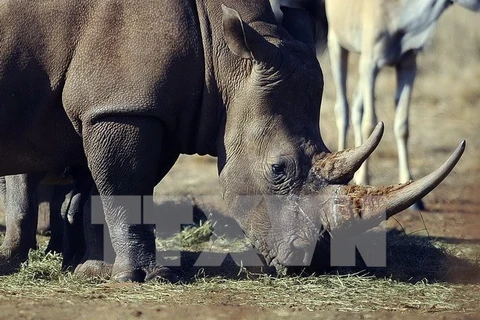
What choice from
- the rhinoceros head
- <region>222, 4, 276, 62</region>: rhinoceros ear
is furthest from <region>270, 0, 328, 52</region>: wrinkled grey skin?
<region>222, 4, 276, 62</region>: rhinoceros ear

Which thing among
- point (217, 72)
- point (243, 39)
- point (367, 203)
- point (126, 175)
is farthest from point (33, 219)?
point (367, 203)

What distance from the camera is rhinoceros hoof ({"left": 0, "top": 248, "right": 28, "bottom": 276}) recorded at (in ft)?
26.3

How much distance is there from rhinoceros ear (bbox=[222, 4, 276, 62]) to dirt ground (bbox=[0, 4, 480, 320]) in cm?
138

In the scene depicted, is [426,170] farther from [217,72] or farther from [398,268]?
[217,72]

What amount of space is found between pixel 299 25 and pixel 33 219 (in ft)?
6.90

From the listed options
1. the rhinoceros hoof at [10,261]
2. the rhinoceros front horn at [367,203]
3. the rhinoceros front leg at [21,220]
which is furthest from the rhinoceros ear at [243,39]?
the rhinoceros hoof at [10,261]

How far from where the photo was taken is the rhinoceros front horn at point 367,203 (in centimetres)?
730

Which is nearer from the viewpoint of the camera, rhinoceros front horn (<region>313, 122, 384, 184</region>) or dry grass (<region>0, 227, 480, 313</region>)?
dry grass (<region>0, 227, 480, 313</region>)

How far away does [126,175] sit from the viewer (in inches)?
290

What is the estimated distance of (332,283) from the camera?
7.46 meters

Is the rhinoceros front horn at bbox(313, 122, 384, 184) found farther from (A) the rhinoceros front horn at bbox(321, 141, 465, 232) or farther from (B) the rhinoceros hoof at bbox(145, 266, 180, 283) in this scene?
(B) the rhinoceros hoof at bbox(145, 266, 180, 283)

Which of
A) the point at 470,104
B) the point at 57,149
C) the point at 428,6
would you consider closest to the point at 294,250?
the point at 57,149

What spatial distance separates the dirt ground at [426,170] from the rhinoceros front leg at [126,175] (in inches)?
20.5

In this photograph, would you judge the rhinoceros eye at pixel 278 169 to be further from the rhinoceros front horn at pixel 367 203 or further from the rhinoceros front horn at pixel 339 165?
the rhinoceros front horn at pixel 367 203
